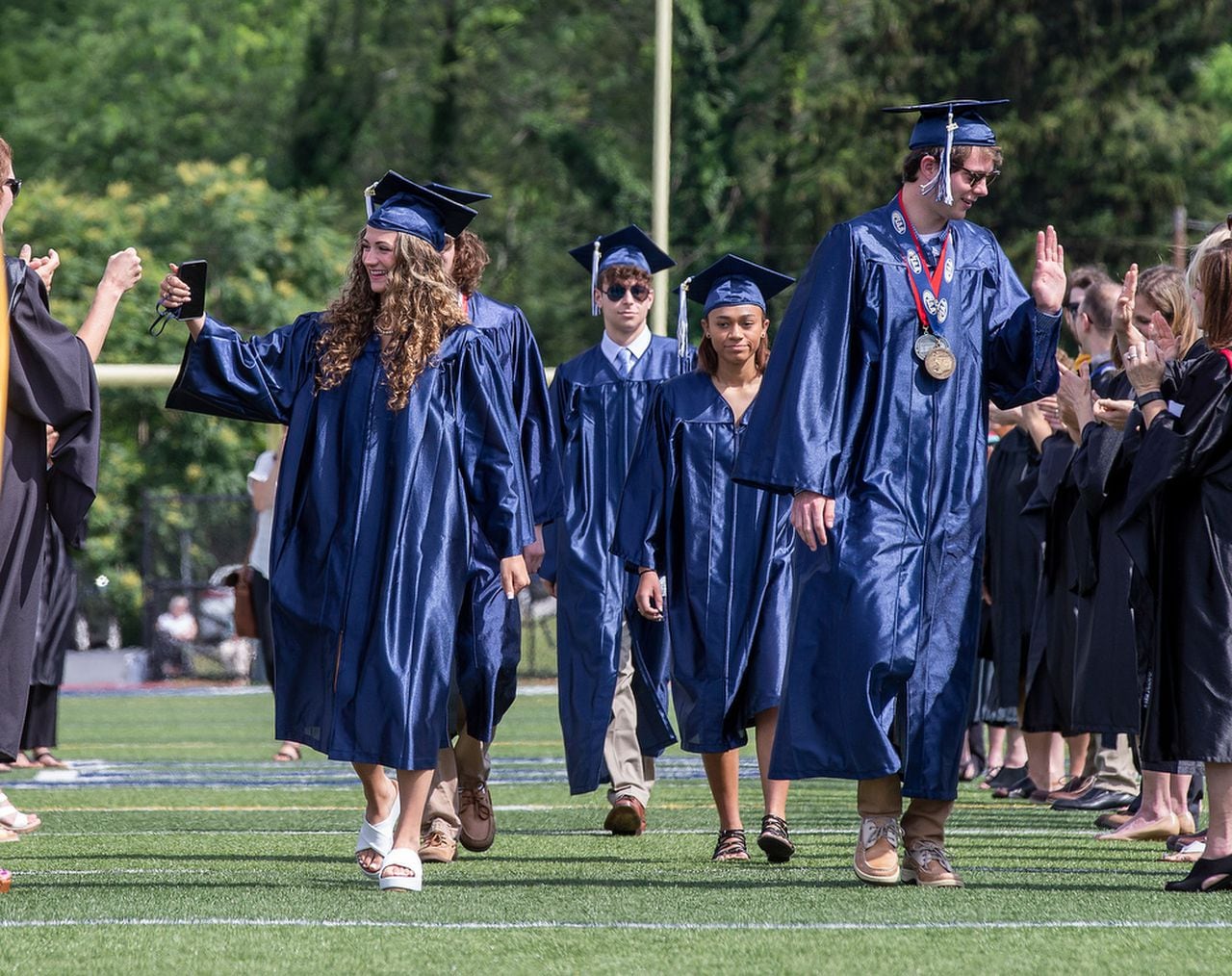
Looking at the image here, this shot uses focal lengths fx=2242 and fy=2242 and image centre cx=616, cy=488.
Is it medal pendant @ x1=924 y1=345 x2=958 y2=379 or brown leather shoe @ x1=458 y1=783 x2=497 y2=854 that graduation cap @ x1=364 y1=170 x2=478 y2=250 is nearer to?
medal pendant @ x1=924 y1=345 x2=958 y2=379

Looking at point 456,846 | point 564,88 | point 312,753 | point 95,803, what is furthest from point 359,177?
point 456,846

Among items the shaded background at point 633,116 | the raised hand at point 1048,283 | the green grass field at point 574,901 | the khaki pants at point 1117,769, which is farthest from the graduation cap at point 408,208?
the shaded background at point 633,116

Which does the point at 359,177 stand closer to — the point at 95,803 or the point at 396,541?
the point at 95,803

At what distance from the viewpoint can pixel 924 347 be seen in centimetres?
622

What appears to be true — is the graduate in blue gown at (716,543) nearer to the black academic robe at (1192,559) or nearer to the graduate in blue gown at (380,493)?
the graduate in blue gown at (380,493)

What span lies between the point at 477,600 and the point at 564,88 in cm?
3151

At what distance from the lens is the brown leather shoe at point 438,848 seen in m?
7.07

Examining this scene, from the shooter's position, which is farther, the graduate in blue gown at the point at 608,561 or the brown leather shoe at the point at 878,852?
the graduate in blue gown at the point at 608,561

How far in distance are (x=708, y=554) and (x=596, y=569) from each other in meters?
0.97

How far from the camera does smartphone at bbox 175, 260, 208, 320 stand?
627 centimetres

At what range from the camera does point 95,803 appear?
31.3ft

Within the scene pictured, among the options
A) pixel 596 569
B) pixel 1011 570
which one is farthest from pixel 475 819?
pixel 1011 570

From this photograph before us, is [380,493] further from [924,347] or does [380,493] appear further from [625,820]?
[625,820]

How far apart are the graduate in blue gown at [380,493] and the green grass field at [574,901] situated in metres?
0.45
